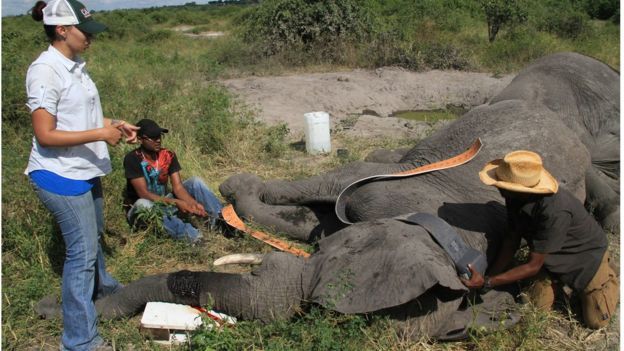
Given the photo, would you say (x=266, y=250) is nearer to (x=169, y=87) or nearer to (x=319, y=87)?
(x=169, y=87)

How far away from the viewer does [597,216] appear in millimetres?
4957

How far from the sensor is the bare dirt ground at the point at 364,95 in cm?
848

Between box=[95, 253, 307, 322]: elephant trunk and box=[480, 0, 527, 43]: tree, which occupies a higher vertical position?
box=[95, 253, 307, 322]: elephant trunk

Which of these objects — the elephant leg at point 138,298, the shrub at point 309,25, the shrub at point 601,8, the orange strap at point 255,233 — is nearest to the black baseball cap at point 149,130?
the orange strap at point 255,233

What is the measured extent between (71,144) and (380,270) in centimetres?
171

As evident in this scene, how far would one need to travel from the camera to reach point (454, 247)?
3340 millimetres

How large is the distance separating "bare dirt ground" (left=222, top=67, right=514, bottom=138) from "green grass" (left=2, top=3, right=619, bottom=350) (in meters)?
0.61

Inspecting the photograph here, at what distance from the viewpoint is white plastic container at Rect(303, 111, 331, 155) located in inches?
268

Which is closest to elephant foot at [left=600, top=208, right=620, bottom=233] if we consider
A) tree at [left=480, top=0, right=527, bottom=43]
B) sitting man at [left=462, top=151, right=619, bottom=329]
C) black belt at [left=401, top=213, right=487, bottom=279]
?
sitting man at [left=462, top=151, right=619, bottom=329]

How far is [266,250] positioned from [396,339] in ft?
4.91

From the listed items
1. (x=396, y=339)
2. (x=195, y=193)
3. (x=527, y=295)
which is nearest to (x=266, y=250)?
(x=195, y=193)

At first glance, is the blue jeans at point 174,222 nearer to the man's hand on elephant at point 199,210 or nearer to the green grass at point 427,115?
the man's hand on elephant at point 199,210

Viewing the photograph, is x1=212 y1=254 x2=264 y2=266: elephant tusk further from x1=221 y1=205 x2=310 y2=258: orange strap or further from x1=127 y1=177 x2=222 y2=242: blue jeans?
x1=127 y1=177 x2=222 y2=242: blue jeans

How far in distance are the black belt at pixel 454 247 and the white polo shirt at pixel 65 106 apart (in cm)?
183
